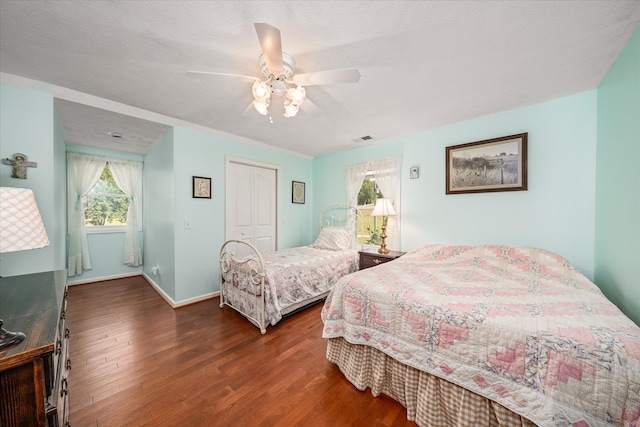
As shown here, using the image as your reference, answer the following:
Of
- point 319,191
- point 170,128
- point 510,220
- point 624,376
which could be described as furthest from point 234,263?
point 510,220

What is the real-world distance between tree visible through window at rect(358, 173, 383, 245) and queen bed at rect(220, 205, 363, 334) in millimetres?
369

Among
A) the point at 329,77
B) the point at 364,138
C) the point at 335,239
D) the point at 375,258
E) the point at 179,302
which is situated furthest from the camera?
the point at 335,239

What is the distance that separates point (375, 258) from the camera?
10.5 ft

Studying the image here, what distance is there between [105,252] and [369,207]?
480 centimetres

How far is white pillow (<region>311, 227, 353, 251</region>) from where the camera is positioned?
12.1ft

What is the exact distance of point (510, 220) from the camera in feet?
8.48

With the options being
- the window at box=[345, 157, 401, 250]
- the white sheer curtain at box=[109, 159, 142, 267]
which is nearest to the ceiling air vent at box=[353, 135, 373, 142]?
the window at box=[345, 157, 401, 250]

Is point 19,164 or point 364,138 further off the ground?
point 364,138

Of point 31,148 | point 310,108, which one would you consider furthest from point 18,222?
point 310,108

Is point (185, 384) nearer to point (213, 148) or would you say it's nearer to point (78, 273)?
point (213, 148)

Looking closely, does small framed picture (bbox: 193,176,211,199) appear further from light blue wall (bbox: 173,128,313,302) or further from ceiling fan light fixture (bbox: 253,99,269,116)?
ceiling fan light fixture (bbox: 253,99,269,116)

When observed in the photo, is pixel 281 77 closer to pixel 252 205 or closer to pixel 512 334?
pixel 512 334

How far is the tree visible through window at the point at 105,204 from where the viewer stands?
398cm

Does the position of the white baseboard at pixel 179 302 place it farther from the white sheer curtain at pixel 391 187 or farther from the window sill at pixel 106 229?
the white sheer curtain at pixel 391 187
